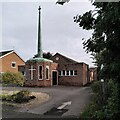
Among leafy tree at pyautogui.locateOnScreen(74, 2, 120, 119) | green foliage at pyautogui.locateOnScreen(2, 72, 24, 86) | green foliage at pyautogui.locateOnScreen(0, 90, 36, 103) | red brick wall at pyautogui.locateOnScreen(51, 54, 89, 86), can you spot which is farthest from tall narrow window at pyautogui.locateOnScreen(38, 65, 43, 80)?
leafy tree at pyautogui.locateOnScreen(74, 2, 120, 119)

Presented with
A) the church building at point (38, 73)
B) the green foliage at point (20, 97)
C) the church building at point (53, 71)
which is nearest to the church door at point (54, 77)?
the church building at point (53, 71)

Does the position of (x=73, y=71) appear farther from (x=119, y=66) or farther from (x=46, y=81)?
(x=119, y=66)

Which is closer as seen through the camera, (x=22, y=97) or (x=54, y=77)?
(x=22, y=97)

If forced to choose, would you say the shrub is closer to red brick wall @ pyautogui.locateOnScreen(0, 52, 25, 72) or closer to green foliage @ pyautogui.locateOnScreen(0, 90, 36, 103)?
green foliage @ pyautogui.locateOnScreen(0, 90, 36, 103)

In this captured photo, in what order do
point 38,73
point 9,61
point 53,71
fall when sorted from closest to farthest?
point 38,73 < point 53,71 < point 9,61

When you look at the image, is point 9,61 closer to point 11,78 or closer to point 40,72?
point 40,72

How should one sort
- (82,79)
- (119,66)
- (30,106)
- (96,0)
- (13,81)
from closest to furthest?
(119,66) → (96,0) → (30,106) → (13,81) → (82,79)

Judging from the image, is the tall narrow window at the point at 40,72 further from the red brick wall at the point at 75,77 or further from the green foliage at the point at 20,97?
the green foliage at the point at 20,97

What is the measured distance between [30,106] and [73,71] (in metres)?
26.6

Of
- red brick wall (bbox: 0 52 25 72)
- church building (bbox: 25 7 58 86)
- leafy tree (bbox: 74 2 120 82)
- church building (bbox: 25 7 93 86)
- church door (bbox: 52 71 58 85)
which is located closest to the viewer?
leafy tree (bbox: 74 2 120 82)

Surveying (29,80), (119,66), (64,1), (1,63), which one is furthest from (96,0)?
(1,63)

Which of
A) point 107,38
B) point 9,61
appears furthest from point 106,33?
point 9,61

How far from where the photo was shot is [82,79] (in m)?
47.8

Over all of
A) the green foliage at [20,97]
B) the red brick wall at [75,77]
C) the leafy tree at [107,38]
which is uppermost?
the leafy tree at [107,38]
